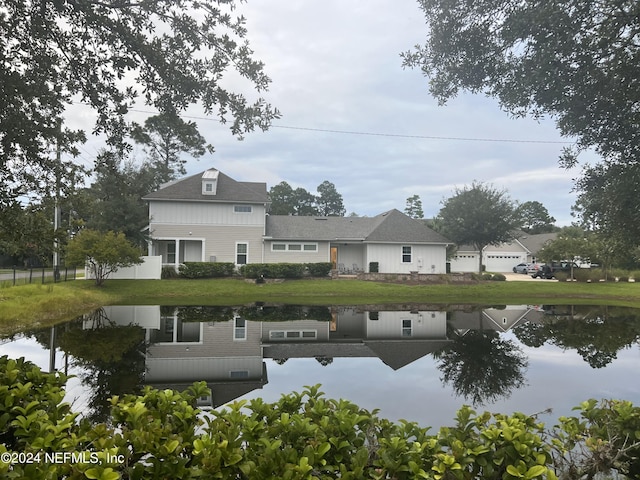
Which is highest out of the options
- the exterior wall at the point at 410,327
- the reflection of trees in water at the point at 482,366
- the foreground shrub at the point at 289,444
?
the foreground shrub at the point at 289,444

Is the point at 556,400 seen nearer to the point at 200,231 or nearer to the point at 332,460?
the point at 332,460

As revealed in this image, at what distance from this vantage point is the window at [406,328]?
12143mm

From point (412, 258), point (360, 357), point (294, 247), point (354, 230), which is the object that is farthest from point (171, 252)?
point (360, 357)

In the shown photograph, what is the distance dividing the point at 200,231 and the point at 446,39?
75.6 ft

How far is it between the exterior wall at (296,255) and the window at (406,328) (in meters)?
14.4

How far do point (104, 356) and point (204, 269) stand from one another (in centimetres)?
1681

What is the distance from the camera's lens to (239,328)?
41.3ft

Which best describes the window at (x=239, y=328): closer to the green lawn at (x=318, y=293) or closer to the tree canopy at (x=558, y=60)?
the green lawn at (x=318, y=293)

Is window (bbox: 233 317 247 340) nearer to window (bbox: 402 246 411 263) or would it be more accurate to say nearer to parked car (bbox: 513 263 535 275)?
window (bbox: 402 246 411 263)

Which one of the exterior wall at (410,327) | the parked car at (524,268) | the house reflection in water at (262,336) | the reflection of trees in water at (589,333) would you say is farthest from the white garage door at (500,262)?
the exterior wall at (410,327)

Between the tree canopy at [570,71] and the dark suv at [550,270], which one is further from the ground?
the tree canopy at [570,71]

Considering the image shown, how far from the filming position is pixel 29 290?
15969 millimetres

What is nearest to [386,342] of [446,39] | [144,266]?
[446,39]

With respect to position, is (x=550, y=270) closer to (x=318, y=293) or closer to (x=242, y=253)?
(x=318, y=293)
